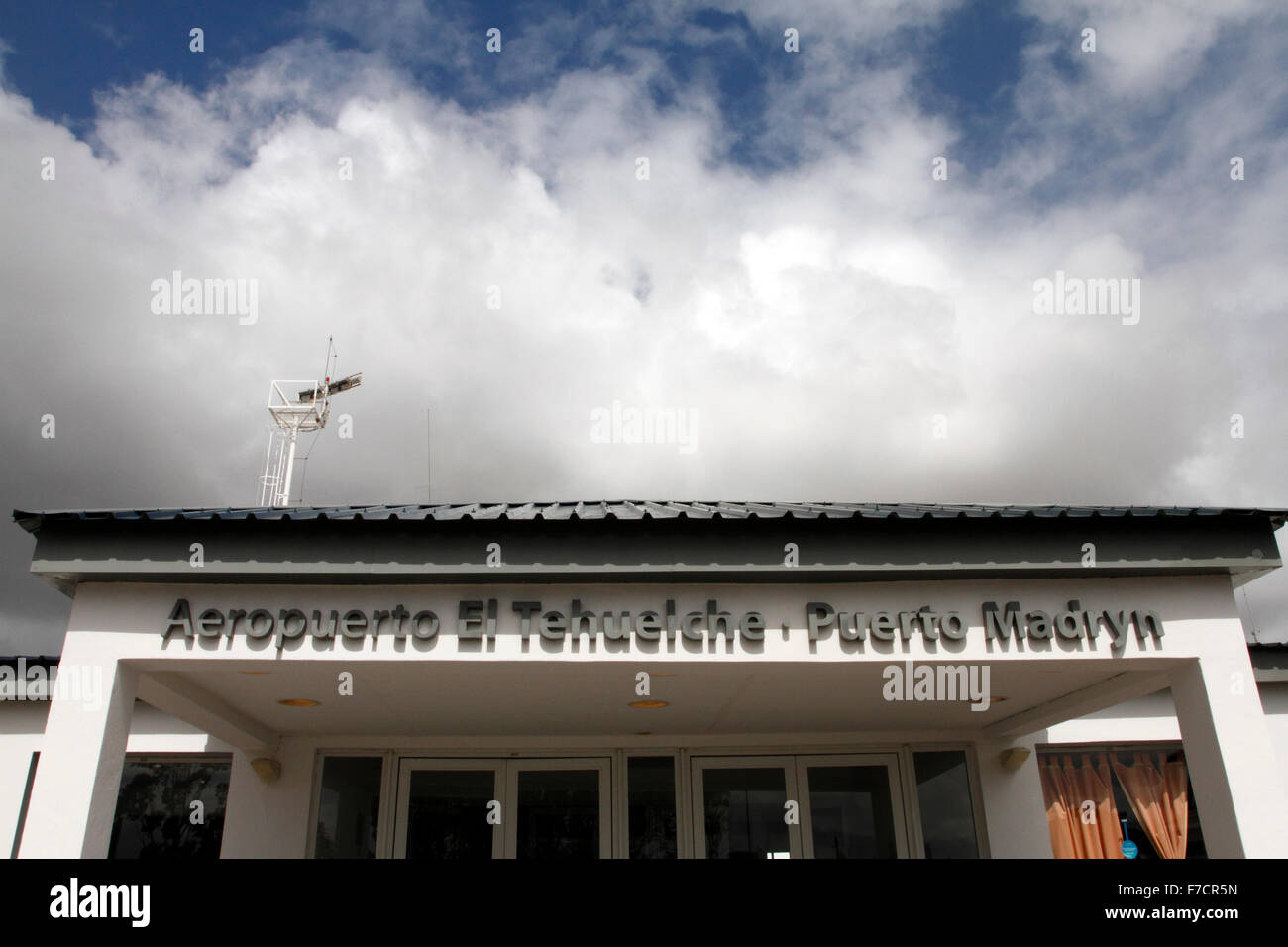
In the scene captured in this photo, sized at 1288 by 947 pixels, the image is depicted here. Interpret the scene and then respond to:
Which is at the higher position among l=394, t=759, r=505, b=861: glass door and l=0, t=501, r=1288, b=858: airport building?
l=0, t=501, r=1288, b=858: airport building

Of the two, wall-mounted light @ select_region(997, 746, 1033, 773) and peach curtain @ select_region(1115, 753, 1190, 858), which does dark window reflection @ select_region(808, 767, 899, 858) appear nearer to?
Result: wall-mounted light @ select_region(997, 746, 1033, 773)

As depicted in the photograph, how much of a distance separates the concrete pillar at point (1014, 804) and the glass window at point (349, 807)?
291 inches

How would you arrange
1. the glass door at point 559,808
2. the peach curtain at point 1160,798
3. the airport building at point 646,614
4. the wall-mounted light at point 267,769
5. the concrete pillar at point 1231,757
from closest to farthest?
the concrete pillar at point 1231,757 < the airport building at point 646,614 < the wall-mounted light at point 267,769 < the glass door at point 559,808 < the peach curtain at point 1160,798

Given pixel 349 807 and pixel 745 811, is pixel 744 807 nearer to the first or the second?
pixel 745 811

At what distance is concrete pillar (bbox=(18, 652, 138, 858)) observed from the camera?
6266mm

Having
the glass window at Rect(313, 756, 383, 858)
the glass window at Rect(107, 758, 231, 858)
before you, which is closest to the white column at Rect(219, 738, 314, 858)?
the glass window at Rect(313, 756, 383, 858)

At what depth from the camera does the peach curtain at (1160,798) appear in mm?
10977

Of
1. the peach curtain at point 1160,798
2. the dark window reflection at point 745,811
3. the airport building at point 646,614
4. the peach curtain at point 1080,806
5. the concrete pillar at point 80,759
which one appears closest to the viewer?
the concrete pillar at point 80,759

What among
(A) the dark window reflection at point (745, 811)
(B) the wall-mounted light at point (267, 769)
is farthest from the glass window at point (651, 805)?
(B) the wall-mounted light at point (267, 769)

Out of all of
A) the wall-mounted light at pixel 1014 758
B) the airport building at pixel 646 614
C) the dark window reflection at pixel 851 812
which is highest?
the airport building at pixel 646 614

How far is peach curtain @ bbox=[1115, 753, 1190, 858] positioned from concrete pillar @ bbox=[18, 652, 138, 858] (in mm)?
11016

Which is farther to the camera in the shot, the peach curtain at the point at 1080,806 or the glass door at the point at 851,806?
the peach curtain at the point at 1080,806

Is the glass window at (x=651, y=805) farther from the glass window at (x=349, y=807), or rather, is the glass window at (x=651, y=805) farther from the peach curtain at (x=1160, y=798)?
the peach curtain at (x=1160, y=798)
